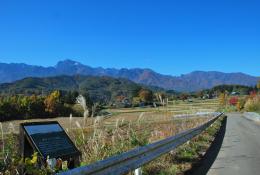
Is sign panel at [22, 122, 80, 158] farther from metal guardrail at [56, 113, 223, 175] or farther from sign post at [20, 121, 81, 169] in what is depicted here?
metal guardrail at [56, 113, 223, 175]

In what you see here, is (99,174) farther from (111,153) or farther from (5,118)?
(5,118)

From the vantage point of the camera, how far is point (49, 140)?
23.3 feet

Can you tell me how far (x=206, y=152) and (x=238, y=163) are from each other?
110 inches

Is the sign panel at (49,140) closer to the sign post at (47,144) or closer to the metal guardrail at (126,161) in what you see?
the sign post at (47,144)

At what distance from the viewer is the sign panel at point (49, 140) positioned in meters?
6.74

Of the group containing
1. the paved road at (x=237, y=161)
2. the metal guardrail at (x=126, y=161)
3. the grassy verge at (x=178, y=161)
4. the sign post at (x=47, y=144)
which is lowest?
the paved road at (x=237, y=161)

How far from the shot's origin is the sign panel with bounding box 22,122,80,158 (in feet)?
22.1

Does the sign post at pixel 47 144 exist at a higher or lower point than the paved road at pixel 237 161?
higher

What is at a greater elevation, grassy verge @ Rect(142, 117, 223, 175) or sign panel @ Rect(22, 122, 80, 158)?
sign panel @ Rect(22, 122, 80, 158)

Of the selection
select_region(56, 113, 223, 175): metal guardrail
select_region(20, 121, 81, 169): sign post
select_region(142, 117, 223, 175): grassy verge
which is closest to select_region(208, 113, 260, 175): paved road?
select_region(142, 117, 223, 175): grassy verge

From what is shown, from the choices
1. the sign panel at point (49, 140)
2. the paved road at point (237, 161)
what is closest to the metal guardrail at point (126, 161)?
the sign panel at point (49, 140)

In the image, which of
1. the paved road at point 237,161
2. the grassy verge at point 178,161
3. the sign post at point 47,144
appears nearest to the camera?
the sign post at point 47,144

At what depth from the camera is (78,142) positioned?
1035 cm

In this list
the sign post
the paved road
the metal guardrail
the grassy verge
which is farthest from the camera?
the paved road
